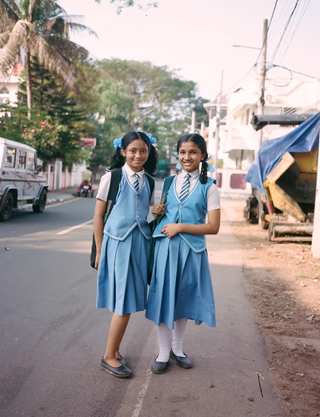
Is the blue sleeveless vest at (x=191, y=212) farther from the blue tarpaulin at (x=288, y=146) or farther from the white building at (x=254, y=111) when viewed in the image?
the white building at (x=254, y=111)

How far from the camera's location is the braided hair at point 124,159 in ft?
11.3

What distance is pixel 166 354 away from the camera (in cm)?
357

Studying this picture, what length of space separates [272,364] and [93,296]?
8.40ft

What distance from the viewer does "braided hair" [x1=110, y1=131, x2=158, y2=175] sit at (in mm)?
3439

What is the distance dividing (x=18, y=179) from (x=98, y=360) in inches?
401

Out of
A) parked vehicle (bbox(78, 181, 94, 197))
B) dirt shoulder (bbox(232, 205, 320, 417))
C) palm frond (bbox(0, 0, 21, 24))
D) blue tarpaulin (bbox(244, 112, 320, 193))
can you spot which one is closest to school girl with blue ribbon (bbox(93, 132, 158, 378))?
dirt shoulder (bbox(232, 205, 320, 417))

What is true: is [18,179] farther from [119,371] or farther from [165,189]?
[119,371]

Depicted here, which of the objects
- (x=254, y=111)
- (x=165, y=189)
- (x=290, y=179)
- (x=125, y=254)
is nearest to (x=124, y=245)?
(x=125, y=254)

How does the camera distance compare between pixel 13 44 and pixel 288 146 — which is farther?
pixel 13 44

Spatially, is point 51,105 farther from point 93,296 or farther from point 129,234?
point 129,234

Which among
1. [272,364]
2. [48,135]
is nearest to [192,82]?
[48,135]

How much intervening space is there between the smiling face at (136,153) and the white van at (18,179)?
30.0ft

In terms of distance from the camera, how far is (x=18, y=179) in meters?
13.0

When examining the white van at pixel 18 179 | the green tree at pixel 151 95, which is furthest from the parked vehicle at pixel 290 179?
the green tree at pixel 151 95
